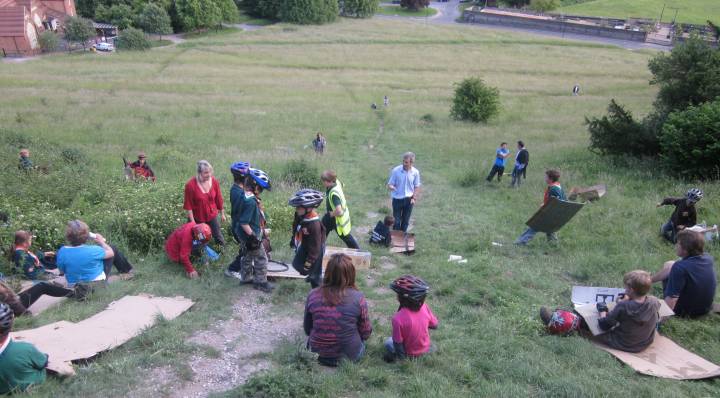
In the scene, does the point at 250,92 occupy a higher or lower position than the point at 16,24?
lower

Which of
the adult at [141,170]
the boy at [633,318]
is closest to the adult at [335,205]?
the boy at [633,318]

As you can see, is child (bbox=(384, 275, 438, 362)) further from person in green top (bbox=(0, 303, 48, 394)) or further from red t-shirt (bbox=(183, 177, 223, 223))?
red t-shirt (bbox=(183, 177, 223, 223))

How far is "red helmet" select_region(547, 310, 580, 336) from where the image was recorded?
5992mm

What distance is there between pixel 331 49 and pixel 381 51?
18.0 ft

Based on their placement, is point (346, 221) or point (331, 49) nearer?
point (346, 221)

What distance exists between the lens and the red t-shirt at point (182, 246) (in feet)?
24.0

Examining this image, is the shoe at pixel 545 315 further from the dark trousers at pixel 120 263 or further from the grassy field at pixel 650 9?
the grassy field at pixel 650 9

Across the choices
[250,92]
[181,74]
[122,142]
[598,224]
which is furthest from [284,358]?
[181,74]

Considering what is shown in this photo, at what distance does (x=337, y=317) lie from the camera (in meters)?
4.97

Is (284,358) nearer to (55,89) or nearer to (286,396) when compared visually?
(286,396)

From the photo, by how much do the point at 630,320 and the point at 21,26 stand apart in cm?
6527

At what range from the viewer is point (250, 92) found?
31.2m

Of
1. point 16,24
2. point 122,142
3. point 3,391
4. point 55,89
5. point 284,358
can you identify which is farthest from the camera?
point 16,24

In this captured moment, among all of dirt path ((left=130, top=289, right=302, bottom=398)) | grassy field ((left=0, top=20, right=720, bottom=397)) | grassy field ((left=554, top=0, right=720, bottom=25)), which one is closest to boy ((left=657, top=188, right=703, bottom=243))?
grassy field ((left=0, top=20, right=720, bottom=397))
